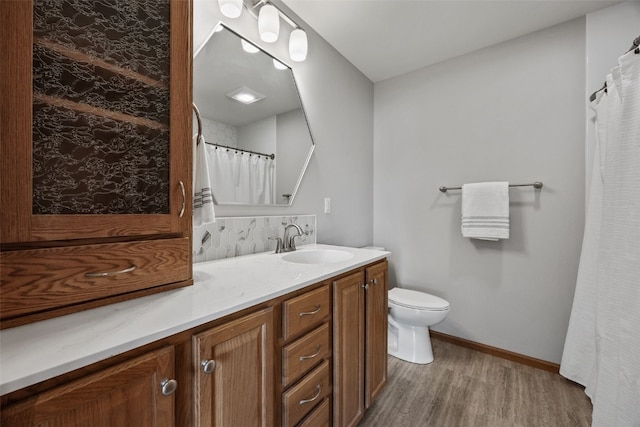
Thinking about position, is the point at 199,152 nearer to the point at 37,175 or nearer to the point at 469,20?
the point at 37,175

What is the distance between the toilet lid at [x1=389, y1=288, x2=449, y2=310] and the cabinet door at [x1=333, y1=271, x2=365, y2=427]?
761 mm

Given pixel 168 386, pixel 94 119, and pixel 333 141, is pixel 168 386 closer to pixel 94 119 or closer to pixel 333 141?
pixel 94 119

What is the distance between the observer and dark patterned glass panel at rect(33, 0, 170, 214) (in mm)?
623

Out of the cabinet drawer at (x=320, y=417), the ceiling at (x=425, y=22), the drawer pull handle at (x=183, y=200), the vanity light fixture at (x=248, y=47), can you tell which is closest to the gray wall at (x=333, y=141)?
the vanity light fixture at (x=248, y=47)

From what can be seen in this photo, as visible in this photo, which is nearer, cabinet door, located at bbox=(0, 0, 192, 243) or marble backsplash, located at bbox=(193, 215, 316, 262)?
cabinet door, located at bbox=(0, 0, 192, 243)

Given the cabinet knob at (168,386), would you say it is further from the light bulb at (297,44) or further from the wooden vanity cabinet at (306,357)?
the light bulb at (297,44)

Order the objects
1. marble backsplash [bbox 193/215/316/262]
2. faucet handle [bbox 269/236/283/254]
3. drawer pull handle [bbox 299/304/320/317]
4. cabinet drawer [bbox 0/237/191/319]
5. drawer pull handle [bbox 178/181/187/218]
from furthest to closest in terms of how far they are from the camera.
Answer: faucet handle [bbox 269/236/283/254], marble backsplash [bbox 193/215/316/262], drawer pull handle [bbox 299/304/320/317], drawer pull handle [bbox 178/181/187/218], cabinet drawer [bbox 0/237/191/319]

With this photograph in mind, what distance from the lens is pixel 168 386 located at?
0.58 meters

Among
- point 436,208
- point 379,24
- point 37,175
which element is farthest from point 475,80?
point 37,175

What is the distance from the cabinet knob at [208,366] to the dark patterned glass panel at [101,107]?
1.51ft

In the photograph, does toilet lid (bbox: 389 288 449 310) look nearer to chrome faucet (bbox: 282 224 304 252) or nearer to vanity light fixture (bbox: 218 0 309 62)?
chrome faucet (bbox: 282 224 304 252)

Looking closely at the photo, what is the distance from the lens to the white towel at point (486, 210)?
194 centimetres

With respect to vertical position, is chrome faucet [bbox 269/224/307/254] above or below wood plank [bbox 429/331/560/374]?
above

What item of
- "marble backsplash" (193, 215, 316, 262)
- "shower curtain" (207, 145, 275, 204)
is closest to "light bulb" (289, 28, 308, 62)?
"shower curtain" (207, 145, 275, 204)
